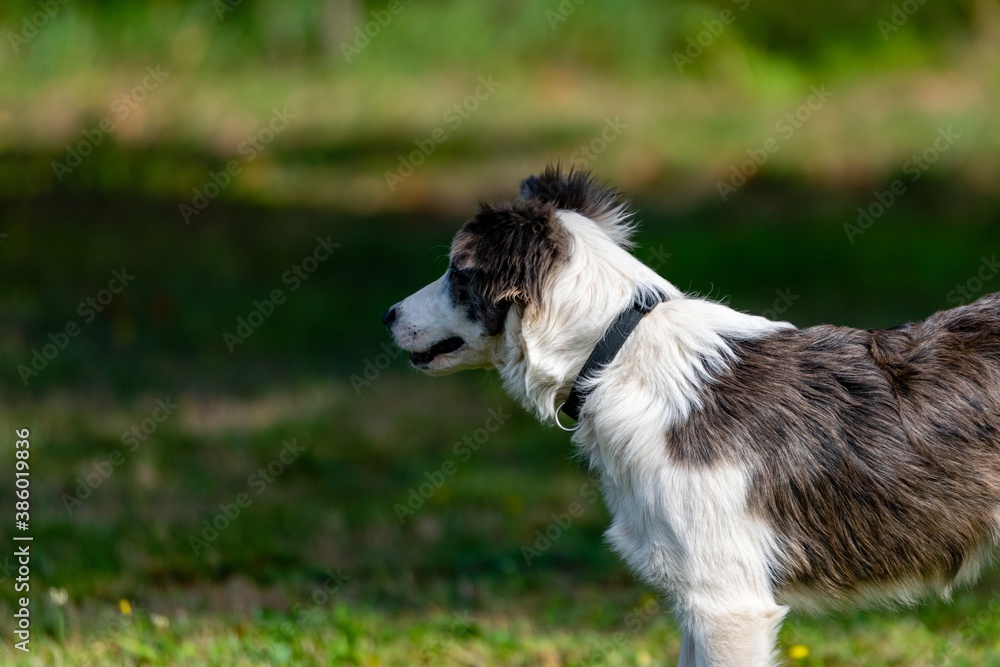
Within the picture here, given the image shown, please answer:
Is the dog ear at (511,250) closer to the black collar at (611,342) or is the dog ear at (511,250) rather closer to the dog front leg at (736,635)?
the black collar at (611,342)

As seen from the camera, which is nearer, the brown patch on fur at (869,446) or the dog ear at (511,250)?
the brown patch on fur at (869,446)

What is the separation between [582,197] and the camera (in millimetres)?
4250

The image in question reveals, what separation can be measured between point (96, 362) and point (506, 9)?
10.3m

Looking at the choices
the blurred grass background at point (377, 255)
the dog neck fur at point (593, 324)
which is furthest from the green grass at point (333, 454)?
the dog neck fur at point (593, 324)

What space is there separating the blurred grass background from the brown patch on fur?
1.03 metres

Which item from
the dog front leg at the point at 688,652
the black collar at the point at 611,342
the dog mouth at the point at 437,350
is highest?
the black collar at the point at 611,342

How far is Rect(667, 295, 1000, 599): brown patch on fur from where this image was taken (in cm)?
376

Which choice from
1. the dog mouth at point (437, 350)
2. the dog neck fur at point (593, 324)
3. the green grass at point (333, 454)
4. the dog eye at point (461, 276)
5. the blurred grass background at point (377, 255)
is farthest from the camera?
the blurred grass background at point (377, 255)

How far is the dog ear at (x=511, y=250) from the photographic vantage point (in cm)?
392

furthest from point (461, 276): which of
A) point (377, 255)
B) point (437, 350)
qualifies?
point (377, 255)

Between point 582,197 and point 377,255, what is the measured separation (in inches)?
329

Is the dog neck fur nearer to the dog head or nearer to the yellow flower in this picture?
the dog head

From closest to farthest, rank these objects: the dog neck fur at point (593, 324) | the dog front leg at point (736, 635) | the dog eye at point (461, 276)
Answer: the dog front leg at point (736, 635) < the dog neck fur at point (593, 324) < the dog eye at point (461, 276)

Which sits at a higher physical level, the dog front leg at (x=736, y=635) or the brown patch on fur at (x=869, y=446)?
the brown patch on fur at (x=869, y=446)
